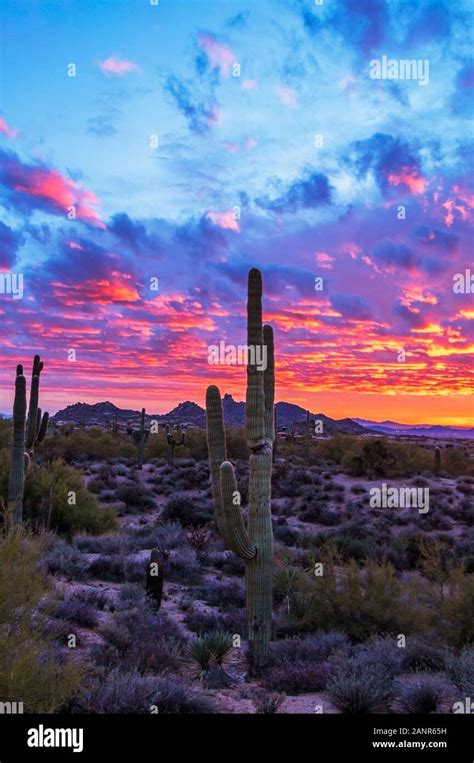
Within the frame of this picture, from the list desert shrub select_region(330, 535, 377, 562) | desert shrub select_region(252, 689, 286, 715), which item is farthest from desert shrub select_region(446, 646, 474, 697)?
desert shrub select_region(330, 535, 377, 562)

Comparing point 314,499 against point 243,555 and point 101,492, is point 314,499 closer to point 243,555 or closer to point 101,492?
point 101,492

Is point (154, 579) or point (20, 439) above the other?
point (20, 439)

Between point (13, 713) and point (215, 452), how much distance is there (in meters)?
5.11

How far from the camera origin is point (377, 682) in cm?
671

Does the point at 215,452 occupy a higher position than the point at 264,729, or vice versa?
the point at 215,452

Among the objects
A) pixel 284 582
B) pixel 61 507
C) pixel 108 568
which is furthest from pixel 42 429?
pixel 284 582

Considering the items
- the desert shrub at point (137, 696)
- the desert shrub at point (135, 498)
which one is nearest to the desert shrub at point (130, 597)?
the desert shrub at point (137, 696)

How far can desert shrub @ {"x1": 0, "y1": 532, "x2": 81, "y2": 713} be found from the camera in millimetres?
4957

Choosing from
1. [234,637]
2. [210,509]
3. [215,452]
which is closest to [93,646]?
[234,637]

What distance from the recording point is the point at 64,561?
12.0m

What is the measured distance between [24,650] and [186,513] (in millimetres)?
15631

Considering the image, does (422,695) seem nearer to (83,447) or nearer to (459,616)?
(459,616)

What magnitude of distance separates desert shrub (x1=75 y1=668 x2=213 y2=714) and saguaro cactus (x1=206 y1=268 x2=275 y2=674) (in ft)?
7.15

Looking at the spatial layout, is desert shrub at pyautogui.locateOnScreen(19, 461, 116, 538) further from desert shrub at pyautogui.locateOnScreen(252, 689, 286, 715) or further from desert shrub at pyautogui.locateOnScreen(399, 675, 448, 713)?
desert shrub at pyautogui.locateOnScreen(399, 675, 448, 713)
